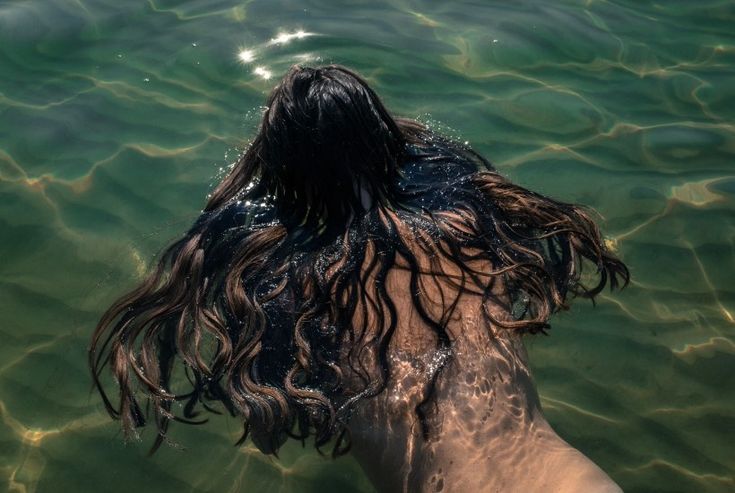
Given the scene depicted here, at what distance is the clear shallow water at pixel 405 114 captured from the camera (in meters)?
3.32

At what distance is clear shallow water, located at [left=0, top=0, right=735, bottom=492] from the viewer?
332 centimetres

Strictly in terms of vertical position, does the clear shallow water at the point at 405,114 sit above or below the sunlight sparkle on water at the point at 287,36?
below

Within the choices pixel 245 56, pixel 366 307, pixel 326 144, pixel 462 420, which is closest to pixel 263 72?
pixel 245 56

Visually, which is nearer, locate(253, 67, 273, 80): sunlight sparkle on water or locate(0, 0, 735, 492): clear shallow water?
locate(0, 0, 735, 492): clear shallow water

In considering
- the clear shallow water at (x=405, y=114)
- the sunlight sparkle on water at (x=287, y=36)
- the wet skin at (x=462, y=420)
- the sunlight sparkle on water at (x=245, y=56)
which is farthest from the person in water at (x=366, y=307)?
the sunlight sparkle on water at (x=287, y=36)

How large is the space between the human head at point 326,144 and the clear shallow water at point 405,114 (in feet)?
3.78

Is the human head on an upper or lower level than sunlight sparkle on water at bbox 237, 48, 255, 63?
upper

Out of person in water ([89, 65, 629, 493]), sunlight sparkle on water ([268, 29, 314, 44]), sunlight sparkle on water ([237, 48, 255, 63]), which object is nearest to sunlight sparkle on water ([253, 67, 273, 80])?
sunlight sparkle on water ([237, 48, 255, 63])

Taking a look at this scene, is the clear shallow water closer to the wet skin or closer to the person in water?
the person in water

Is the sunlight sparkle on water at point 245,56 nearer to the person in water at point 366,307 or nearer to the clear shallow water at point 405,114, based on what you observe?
the clear shallow water at point 405,114

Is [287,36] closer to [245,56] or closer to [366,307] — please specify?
[245,56]

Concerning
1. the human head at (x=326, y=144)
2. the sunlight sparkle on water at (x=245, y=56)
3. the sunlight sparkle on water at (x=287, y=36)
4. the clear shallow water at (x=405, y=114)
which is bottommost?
the clear shallow water at (x=405, y=114)

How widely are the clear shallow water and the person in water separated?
598mm

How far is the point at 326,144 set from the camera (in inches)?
107
